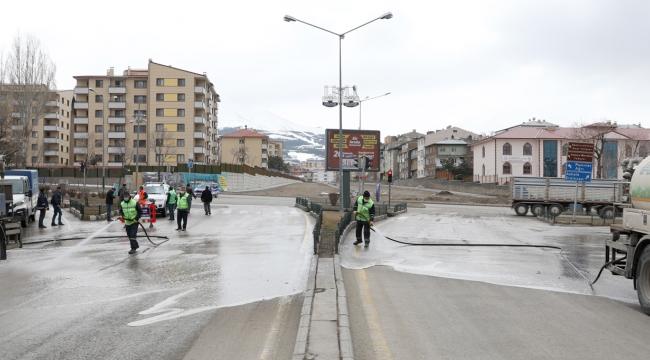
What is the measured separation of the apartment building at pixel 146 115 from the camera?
8631 centimetres

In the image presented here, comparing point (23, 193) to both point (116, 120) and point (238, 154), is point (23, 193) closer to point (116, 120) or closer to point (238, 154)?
point (116, 120)

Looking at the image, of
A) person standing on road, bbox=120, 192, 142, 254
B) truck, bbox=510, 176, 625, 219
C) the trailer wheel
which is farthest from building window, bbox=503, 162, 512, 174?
person standing on road, bbox=120, 192, 142, 254

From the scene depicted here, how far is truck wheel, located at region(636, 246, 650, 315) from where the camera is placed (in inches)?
309

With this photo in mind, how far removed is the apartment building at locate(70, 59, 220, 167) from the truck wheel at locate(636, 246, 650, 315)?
7999 centimetres

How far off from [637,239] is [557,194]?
30.4 metres

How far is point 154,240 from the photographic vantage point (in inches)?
678

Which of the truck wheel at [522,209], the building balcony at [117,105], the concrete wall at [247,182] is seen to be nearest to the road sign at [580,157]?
the truck wheel at [522,209]

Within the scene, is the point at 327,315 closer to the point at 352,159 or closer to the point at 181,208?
the point at 181,208

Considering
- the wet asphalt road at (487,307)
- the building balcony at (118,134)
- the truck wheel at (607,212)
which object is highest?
the building balcony at (118,134)

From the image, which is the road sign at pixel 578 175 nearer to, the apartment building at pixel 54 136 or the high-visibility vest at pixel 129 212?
the high-visibility vest at pixel 129 212

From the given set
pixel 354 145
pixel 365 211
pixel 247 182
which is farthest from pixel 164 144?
pixel 365 211

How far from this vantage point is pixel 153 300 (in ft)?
27.4

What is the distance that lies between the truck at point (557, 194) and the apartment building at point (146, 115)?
58.5 meters

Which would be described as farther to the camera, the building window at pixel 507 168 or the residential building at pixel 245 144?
the residential building at pixel 245 144
